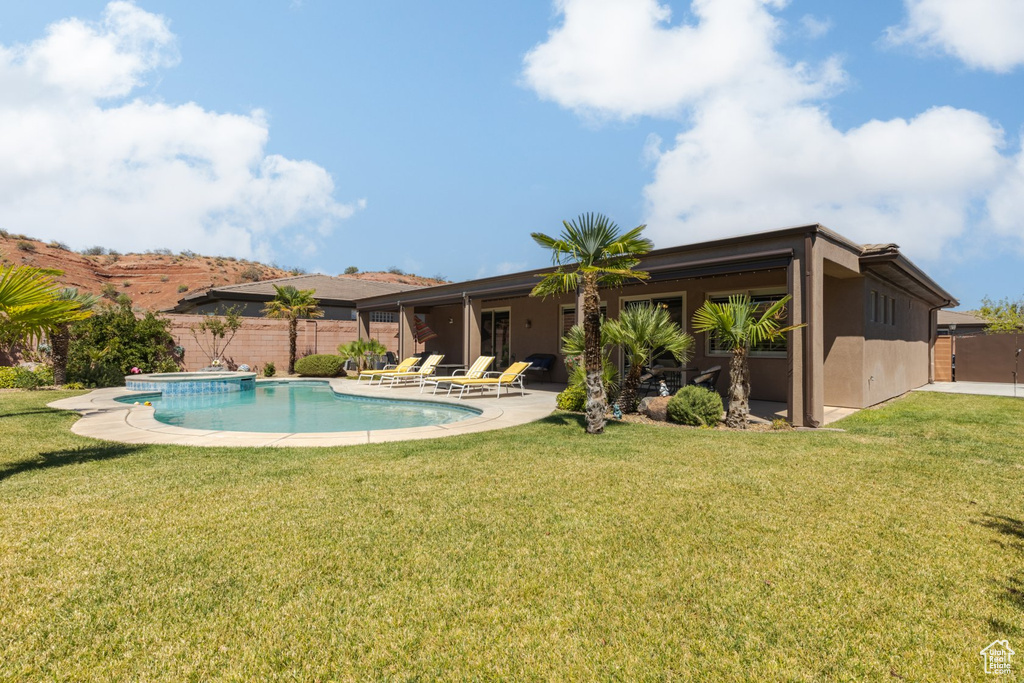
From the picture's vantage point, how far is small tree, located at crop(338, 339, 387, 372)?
67.6 ft

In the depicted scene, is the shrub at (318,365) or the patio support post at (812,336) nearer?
the patio support post at (812,336)

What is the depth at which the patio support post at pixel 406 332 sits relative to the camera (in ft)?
66.8

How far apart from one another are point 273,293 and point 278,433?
1993cm

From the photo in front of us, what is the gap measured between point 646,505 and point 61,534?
14.5 ft

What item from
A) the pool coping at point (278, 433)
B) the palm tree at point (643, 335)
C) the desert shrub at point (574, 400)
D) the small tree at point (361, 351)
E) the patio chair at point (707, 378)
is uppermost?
the palm tree at point (643, 335)

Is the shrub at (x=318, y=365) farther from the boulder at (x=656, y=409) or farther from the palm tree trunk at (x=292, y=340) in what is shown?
the boulder at (x=656, y=409)

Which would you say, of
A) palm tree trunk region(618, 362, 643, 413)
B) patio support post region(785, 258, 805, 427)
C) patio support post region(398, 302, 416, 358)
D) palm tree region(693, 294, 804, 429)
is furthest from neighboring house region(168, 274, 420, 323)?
patio support post region(785, 258, 805, 427)

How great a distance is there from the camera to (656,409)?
1013cm

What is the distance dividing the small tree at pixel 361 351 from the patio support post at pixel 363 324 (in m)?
1.52

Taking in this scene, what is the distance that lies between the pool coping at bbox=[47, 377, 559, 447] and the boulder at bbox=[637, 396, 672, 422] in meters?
1.81

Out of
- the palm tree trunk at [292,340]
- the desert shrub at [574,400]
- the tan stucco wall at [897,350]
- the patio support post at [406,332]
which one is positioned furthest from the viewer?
the palm tree trunk at [292,340]

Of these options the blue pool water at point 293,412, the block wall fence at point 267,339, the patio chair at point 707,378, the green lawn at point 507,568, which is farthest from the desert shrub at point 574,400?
the block wall fence at point 267,339

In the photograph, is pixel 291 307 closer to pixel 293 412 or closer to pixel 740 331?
pixel 293 412

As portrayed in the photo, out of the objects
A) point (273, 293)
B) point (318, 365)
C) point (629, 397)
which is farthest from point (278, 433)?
point (273, 293)
